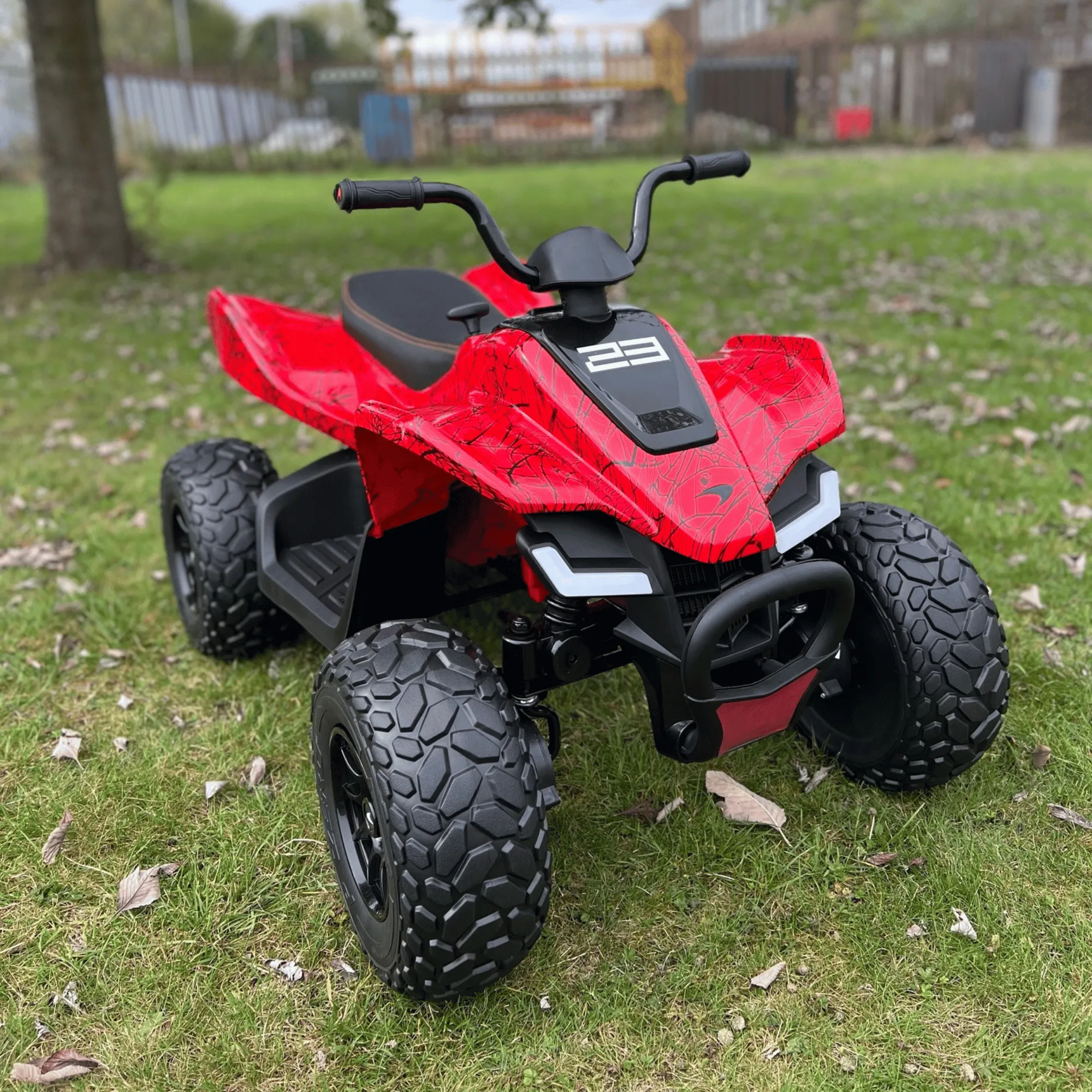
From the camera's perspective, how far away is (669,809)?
103 inches

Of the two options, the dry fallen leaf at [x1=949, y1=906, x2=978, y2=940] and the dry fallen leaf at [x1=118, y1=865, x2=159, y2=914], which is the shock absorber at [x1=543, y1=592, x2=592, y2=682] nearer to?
the dry fallen leaf at [x1=949, y1=906, x2=978, y2=940]

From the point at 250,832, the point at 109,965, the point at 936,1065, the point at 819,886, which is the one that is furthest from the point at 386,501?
the point at 936,1065

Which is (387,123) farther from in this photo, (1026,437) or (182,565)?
(182,565)

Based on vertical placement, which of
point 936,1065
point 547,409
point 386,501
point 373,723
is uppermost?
point 547,409

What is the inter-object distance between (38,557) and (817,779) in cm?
313

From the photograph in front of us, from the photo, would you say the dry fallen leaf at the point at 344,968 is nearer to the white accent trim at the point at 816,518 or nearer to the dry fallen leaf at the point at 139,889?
the dry fallen leaf at the point at 139,889

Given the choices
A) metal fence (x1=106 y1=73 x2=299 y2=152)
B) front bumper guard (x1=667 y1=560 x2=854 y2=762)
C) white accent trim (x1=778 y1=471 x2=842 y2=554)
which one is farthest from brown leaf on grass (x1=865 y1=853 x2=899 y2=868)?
metal fence (x1=106 y1=73 x2=299 y2=152)

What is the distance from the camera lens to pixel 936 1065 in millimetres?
1964

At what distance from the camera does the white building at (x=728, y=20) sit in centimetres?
3688

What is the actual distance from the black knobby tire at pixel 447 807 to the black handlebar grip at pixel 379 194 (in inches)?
36.2

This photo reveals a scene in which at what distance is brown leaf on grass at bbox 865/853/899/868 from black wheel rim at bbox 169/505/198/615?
7.49 feet

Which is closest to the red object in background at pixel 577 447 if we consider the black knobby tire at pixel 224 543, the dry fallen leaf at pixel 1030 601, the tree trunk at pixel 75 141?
the black knobby tire at pixel 224 543

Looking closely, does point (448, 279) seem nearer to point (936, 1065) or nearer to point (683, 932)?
point (683, 932)

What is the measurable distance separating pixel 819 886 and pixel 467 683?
992 millimetres
